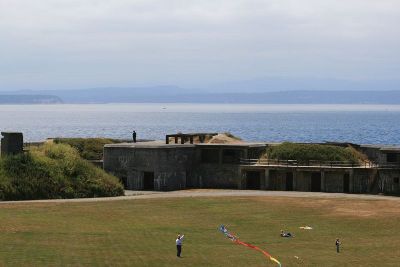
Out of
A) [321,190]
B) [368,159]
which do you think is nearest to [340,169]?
[321,190]

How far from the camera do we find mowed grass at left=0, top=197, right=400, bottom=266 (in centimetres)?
3938

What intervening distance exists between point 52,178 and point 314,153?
79.7 feet

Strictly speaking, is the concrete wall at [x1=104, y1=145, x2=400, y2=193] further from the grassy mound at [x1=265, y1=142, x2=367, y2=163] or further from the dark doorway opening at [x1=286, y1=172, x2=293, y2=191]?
the grassy mound at [x1=265, y1=142, x2=367, y2=163]

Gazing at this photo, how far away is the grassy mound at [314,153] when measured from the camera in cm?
7469

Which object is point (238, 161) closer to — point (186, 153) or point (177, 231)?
point (186, 153)

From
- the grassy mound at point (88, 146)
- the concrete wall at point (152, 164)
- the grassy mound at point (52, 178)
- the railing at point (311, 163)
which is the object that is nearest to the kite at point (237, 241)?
the grassy mound at point (52, 178)

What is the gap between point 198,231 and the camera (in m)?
49.3

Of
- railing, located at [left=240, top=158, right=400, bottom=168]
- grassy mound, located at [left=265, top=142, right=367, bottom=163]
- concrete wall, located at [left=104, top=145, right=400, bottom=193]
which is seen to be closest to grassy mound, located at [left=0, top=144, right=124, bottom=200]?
concrete wall, located at [left=104, top=145, right=400, bottom=193]

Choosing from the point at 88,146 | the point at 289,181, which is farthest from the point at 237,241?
the point at 88,146

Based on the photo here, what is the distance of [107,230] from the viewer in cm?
4828

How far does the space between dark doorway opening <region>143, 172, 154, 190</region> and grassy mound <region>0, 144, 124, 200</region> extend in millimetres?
5243

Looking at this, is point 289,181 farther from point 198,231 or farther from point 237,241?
point 237,241

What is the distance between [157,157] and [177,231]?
26.5 m

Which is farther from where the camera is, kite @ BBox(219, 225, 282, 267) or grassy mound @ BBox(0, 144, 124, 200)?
grassy mound @ BBox(0, 144, 124, 200)
